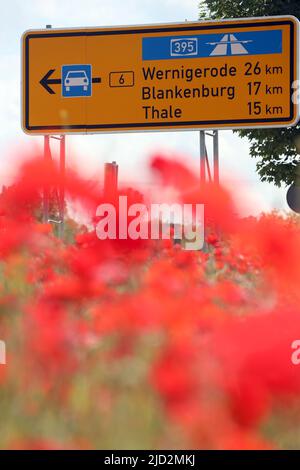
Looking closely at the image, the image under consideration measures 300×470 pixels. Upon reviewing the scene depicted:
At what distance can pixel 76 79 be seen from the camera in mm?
7547

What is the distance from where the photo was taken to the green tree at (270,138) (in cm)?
2109

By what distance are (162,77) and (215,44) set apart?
124 centimetres

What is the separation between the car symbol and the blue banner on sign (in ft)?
1.98

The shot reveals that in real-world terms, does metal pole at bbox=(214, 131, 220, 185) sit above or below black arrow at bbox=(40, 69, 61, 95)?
below

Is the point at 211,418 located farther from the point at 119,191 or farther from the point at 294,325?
the point at 119,191

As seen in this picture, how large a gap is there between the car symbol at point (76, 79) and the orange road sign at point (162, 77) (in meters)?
0.01

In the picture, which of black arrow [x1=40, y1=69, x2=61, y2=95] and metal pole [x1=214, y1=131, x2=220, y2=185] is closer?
→ metal pole [x1=214, y1=131, x2=220, y2=185]

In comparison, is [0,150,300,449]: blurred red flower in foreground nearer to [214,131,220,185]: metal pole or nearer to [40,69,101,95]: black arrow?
[214,131,220,185]: metal pole

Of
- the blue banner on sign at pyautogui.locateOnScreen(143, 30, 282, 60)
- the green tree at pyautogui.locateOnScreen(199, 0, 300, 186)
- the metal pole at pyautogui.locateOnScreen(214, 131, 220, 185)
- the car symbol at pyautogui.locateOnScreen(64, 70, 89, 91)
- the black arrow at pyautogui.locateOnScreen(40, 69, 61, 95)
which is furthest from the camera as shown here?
the green tree at pyautogui.locateOnScreen(199, 0, 300, 186)

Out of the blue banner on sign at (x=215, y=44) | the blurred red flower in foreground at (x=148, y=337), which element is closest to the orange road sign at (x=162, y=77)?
the blue banner on sign at (x=215, y=44)

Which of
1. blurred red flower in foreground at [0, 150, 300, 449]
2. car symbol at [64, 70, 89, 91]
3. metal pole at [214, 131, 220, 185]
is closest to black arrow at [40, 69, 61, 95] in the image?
car symbol at [64, 70, 89, 91]

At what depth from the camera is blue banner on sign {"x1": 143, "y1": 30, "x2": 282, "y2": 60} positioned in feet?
21.6

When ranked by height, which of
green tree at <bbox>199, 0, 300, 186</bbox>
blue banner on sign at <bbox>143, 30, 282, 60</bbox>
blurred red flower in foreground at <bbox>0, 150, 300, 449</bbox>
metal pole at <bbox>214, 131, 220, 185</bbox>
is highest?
green tree at <bbox>199, 0, 300, 186</bbox>
